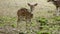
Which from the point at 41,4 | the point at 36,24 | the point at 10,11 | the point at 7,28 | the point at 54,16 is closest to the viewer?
the point at 7,28

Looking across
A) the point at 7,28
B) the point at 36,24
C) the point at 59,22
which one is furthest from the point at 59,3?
the point at 7,28

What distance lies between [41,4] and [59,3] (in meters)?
2.54

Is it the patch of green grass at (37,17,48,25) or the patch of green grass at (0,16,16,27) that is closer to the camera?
the patch of green grass at (0,16,16,27)

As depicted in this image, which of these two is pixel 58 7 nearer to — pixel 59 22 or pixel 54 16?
pixel 54 16

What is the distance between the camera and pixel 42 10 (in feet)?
36.3

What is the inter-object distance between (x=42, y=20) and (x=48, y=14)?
4.56 ft

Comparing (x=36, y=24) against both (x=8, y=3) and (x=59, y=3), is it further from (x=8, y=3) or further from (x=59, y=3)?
(x=8, y=3)

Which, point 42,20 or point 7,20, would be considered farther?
point 7,20

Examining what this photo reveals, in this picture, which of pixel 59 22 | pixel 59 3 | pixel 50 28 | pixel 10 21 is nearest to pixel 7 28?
pixel 10 21

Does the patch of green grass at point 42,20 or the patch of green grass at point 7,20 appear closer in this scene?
the patch of green grass at point 7,20

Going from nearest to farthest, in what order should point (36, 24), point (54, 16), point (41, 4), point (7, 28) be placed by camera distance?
point (7, 28) < point (36, 24) < point (54, 16) < point (41, 4)

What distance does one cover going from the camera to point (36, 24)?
8688mm

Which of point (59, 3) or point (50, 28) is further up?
point (59, 3)

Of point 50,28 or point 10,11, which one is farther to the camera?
point 10,11
